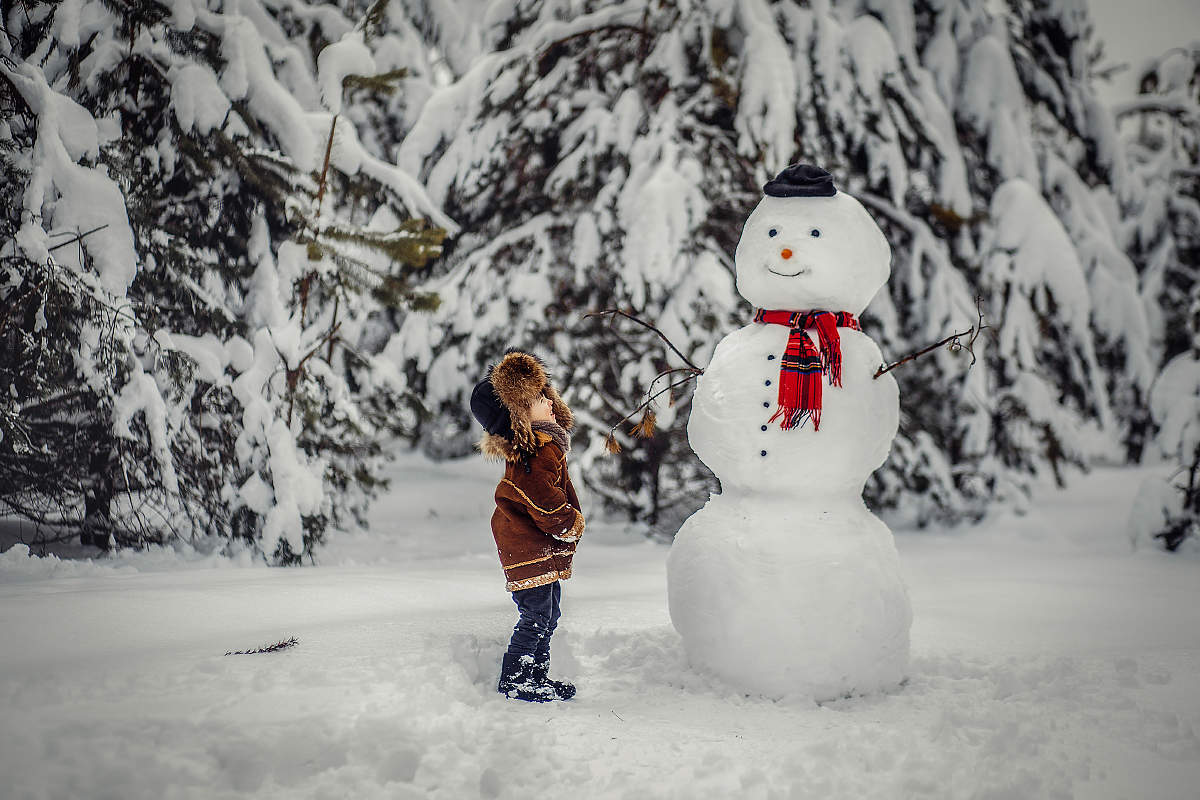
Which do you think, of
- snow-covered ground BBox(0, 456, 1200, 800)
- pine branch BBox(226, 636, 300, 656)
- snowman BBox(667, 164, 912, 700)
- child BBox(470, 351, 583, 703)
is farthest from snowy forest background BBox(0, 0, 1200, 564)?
snowman BBox(667, 164, 912, 700)

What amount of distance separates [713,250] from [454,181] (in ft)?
9.40

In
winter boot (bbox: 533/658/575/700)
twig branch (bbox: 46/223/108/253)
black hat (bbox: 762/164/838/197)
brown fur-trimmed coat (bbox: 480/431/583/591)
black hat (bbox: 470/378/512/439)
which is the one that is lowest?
winter boot (bbox: 533/658/575/700)

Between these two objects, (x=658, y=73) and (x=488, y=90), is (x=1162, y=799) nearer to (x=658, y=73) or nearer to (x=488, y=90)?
(x=658, y=73)

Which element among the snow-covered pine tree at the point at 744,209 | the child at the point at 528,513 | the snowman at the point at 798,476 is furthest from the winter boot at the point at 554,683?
the snow-covered pine tree at the point at 744,209

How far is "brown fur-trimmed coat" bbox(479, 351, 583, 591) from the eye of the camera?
11.6ft

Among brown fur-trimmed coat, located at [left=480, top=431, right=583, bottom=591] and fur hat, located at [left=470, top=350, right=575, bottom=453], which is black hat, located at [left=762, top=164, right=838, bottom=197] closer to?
fur hat, located at [left=470, top=350, right=575, bottom=453]

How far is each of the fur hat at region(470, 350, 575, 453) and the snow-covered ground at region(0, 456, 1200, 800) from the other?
99 cm

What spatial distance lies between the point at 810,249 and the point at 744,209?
434 centimetres

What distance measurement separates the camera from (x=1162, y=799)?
102 inches

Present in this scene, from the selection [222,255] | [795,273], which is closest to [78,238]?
[222,255]

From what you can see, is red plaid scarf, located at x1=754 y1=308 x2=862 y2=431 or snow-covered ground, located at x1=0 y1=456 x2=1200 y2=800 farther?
red plaid scarf, located at x1=754 y1=308 x2=862 y2=431

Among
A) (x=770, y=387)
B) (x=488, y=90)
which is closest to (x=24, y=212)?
(x=770, y=387)

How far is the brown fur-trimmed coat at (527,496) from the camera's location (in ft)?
11.6

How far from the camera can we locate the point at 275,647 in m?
3.36
